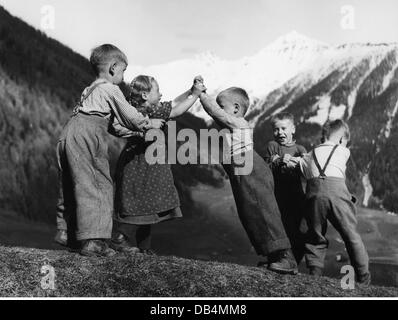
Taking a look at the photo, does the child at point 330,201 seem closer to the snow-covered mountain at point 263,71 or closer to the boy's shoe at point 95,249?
the boy's shoe at point 95,249

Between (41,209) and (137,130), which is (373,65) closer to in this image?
(41,209)

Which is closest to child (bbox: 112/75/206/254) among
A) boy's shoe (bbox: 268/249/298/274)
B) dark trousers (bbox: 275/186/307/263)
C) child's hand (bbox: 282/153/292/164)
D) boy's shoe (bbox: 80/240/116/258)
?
boy's shoe (bbox: 80/240/116/258)

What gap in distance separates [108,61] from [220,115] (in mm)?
1265

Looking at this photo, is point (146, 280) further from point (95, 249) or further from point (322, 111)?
point (322, 111)

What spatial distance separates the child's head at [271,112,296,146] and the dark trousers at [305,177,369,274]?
2.36ft

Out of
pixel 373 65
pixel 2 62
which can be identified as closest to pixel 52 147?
pixel 2 62

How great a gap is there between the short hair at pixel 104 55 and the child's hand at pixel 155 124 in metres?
0.72

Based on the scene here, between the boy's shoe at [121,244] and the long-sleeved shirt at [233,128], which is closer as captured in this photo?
the long-sleeved shirt at [233,128]

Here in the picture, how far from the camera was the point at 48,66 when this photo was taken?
60.8 ft

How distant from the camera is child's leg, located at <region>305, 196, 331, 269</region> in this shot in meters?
6.55

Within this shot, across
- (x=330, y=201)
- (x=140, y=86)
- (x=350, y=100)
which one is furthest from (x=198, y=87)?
(x=350, y=100)

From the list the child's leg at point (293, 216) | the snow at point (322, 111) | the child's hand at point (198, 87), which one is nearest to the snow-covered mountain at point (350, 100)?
the snow at point (322, 111)

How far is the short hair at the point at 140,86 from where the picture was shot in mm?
6562

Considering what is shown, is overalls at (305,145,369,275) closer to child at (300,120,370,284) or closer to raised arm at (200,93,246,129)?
child at (300,120,370,284)
